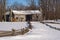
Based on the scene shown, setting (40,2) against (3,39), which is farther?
(40,2)

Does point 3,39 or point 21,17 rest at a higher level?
point 3,39

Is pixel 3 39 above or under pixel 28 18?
above

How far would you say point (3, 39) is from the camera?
45.8ft

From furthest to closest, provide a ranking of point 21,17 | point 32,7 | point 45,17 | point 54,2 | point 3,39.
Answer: point 54,2 < point 32,7 < point 45,17 < point 21,17 < point 3,39

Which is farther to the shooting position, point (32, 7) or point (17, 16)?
point (32, 7)

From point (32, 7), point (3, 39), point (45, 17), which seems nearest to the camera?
point (3, 39)

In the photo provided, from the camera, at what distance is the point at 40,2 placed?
70062 mm

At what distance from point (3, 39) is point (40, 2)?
187ft

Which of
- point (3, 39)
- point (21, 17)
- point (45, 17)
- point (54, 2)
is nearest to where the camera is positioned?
point (3, 39)

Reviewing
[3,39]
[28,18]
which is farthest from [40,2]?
[3,39]

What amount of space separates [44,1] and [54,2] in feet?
11.2

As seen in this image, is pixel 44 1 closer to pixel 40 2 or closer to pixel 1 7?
pixel 40 2

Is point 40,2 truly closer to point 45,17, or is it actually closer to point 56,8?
point 56,8

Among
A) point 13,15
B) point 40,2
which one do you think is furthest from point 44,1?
point 13,15
